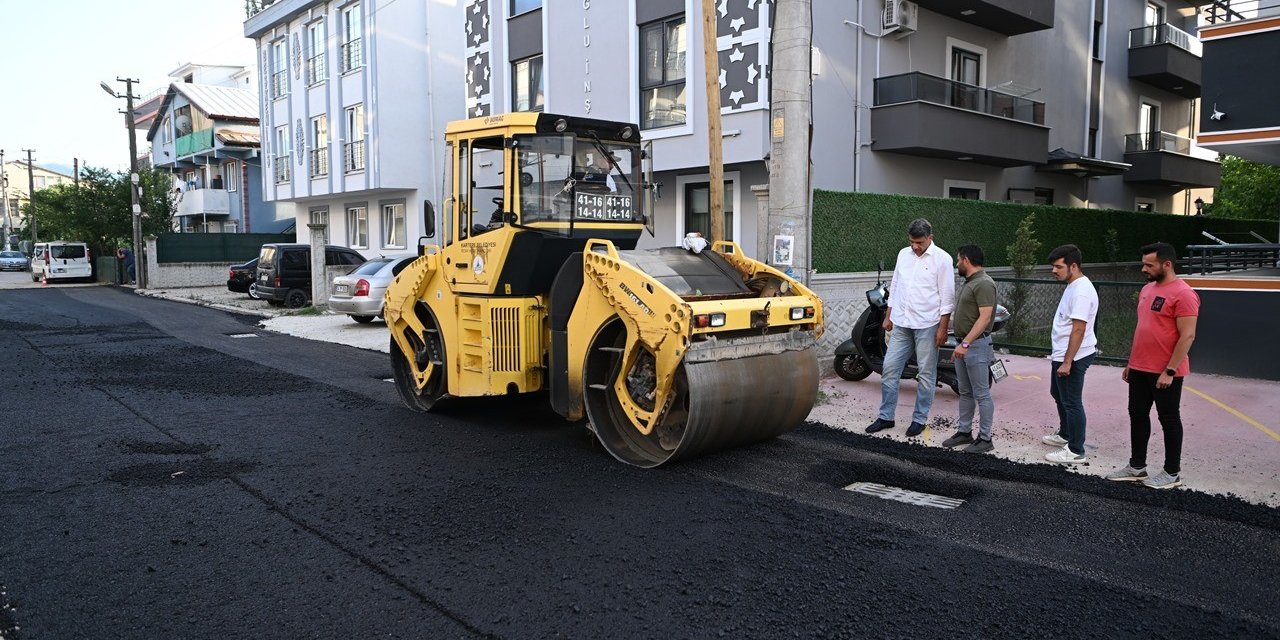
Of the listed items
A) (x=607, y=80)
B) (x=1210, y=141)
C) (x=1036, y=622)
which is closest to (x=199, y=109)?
(x=607, y=80)

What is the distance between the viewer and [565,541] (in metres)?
5.03

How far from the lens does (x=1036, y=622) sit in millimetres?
3984

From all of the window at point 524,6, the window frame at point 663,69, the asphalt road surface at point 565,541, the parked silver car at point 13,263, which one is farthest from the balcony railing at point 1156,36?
the parked silver car at point 13,263

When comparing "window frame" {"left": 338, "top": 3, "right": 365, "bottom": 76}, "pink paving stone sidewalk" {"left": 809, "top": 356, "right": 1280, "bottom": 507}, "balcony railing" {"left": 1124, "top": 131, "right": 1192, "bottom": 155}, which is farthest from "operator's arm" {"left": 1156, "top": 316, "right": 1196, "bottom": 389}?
"window frame" {"left": 338, "top": 3, "right": 365, "bottom": 76}

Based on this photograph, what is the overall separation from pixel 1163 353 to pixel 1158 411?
41cm

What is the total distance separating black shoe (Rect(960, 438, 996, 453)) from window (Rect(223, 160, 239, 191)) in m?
44.2

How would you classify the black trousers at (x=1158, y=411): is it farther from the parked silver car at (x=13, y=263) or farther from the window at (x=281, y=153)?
the parked silver car at (x=13, y=263)

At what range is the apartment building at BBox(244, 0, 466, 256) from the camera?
86.1 ft

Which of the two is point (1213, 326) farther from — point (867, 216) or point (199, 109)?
point (199, 109)

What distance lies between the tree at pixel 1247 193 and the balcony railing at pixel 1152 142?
72.5 inches

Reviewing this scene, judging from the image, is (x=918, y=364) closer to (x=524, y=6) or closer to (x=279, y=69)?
(x=524, y=6)

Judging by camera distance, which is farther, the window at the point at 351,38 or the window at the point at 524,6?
the window at the point at 351,38

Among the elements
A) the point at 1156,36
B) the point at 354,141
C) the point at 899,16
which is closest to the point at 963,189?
the point at 899,16

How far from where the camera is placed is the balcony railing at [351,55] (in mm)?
27031
